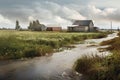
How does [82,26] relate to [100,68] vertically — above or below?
above

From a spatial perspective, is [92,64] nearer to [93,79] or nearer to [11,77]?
[93,79]

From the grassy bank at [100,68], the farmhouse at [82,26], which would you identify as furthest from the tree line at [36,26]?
the grassy bank at [100,68]

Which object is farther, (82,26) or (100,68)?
(82,26)

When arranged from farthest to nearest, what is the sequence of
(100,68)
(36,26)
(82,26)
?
(36,26), (82,26), (100,68)

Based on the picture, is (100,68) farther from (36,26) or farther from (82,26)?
(36,26)

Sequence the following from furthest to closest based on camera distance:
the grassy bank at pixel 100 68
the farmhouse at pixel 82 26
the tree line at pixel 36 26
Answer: the tree line at pixel 36 26 < the farmhouse at pixel 82 26 < the grassy bank at pixel 100 68

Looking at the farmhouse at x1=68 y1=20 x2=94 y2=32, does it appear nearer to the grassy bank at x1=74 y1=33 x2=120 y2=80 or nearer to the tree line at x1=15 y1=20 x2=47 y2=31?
the tree line at x1=15 y1=20 x2=47 y2=31

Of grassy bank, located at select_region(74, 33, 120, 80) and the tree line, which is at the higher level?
the tree line

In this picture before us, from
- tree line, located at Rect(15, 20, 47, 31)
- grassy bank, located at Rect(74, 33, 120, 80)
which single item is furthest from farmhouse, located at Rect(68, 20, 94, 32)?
grassy bank, located at Rect(74, 33, 120, 80)

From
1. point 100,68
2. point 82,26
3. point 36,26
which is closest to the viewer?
point 100,68

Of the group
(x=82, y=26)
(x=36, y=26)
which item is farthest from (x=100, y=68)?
(x=36, y=26)

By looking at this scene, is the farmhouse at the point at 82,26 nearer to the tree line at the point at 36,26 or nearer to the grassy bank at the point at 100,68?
the tree line at the point at 36,26

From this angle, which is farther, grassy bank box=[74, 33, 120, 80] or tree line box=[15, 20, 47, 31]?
tree line box=[15, 20, 47, 31]

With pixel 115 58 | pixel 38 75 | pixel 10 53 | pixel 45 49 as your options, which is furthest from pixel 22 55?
pixel 115 58
